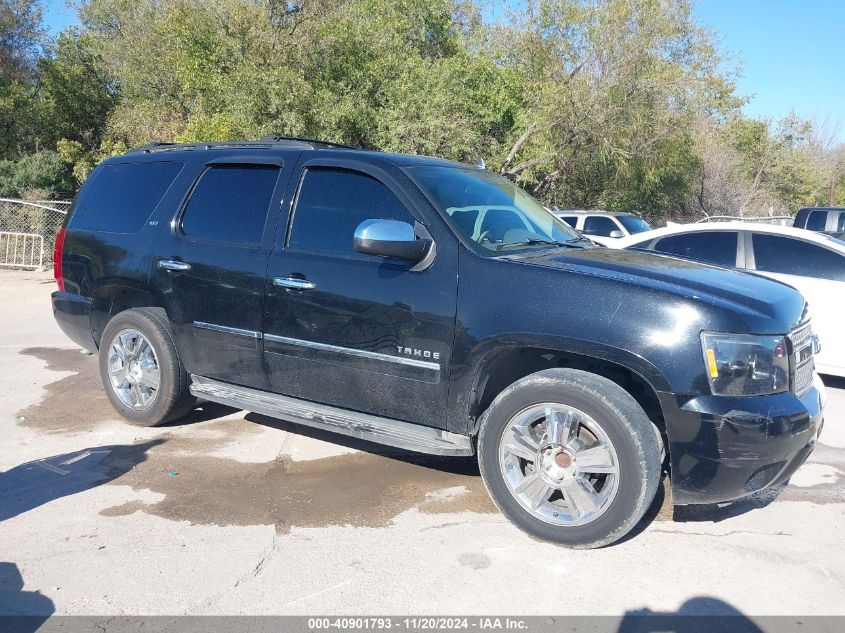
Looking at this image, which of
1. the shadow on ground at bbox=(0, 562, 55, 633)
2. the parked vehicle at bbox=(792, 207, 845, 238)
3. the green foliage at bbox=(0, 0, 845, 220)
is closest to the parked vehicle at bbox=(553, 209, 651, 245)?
the parked vehicle at bbox=(792, 207, 845, 238)

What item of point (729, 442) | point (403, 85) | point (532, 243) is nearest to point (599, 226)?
point (403, 85)

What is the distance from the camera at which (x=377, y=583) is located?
3309 mm

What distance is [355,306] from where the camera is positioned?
418cm

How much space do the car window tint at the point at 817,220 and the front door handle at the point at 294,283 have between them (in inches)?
524

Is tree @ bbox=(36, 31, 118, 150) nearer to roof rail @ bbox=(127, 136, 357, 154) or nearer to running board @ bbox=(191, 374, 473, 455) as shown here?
roof rail @ bbox=(127, 136, 357, 154)

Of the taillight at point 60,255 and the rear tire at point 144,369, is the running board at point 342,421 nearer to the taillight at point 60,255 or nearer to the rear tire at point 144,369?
the rear tire at point 144,369

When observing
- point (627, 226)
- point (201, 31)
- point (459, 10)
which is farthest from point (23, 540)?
point (459, 10)

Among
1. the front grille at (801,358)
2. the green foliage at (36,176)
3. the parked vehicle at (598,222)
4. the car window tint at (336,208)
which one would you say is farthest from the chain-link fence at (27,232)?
the front grille at (801,358)

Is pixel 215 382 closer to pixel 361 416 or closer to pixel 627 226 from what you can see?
pixel 361 416

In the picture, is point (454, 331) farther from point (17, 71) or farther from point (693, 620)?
point (17, 71)

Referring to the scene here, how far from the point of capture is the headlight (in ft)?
11.0

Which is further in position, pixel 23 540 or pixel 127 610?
pixel 23 540

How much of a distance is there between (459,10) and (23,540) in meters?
27.4

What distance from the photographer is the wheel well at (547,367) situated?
12.4ft
